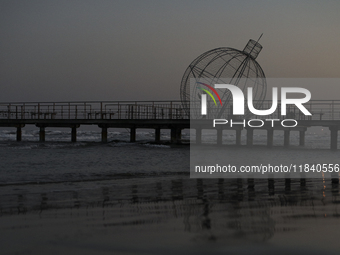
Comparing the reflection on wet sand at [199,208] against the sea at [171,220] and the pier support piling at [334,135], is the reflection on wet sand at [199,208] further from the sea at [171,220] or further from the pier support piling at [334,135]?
the pier support piling at [334,135]

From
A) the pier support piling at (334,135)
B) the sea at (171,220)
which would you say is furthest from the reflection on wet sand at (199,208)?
the pier support piling at (334,135)

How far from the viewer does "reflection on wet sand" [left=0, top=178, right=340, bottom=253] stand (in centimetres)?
469

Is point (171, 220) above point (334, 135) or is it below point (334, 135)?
below

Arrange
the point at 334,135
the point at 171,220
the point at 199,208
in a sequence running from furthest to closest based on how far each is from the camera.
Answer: the point at 334,135 → the point at 199,208 → the point at 171,220

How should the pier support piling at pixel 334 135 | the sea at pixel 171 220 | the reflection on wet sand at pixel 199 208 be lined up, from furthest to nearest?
the pier support piling at pixel 334 135, the reflection on wet sand at pixel 199 208, the sea at pixel 171 220

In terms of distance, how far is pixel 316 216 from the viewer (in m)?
5.42

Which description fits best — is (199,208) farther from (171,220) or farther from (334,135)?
(334,135)

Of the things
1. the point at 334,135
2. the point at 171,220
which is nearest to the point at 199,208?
the point at 171,220

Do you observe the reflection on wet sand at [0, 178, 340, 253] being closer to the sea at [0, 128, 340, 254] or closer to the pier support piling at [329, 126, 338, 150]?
the sea at [0, 128, 340, 254]

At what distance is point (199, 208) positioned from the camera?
607 cm

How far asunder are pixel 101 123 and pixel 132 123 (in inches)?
124

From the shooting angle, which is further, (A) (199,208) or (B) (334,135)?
(B) (334,135)

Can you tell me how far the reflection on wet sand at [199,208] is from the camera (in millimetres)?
4691

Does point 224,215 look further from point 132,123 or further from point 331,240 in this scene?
point 132,123
